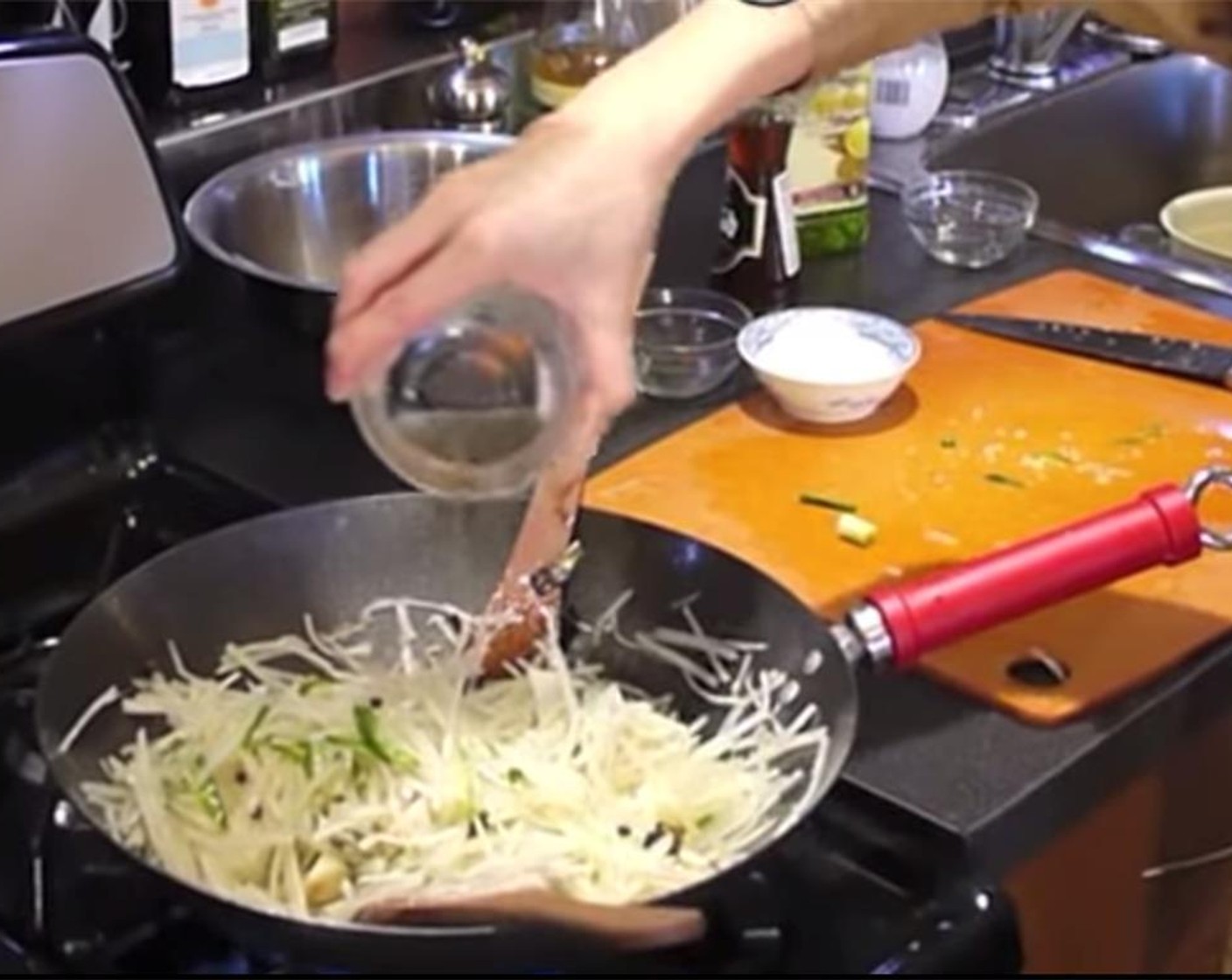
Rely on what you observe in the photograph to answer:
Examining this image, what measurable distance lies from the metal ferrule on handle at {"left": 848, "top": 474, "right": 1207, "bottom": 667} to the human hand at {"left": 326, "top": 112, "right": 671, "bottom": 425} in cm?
20

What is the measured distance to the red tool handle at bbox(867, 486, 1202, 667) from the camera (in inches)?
39.7

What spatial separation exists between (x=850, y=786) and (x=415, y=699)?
0.20m

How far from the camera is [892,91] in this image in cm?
175

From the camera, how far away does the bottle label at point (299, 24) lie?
5.12 feet

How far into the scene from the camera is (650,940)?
0.86m

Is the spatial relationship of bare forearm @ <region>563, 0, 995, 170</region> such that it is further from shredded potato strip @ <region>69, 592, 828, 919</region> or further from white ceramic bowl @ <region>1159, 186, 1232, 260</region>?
white ceramic bowl @ <region>1159, 186, 1232, 260</region>

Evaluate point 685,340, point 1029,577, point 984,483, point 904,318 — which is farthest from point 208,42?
point 1029,577

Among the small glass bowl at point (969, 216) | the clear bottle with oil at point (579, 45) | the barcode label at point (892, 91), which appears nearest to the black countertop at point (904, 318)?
the small glass bowl at point (969, 216)

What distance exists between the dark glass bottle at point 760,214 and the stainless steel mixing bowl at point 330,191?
6.2 inches

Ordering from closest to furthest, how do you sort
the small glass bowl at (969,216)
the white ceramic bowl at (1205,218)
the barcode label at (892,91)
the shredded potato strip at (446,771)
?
1. the shredded potato strip at (446,771)
2. the small glass bowl at (969,216)
3. the barcode label at (892,91)
4. the white ceramic bowl at (1205,218)

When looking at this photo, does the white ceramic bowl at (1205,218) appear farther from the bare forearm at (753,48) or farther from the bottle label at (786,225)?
the bare forearm at (753,48)

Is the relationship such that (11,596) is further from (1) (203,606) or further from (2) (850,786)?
(2) (850,786)

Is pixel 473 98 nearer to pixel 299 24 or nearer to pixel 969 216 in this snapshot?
pixel 299 24

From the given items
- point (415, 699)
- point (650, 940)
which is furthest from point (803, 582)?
point (650, 940)
